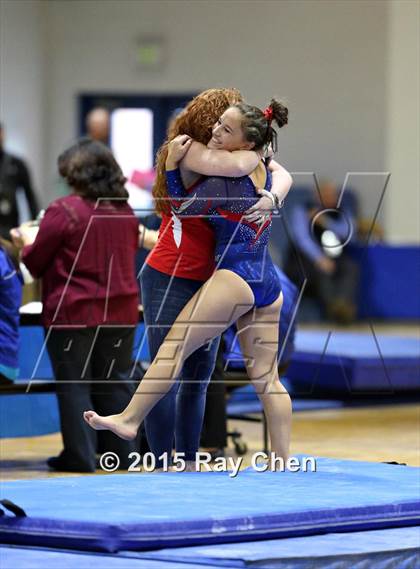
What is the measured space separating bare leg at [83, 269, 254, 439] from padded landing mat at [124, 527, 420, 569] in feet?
2.49

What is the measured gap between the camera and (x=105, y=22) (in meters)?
14.4

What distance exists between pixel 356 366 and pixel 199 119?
12.2 ft

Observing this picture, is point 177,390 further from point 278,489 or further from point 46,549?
point 46,549

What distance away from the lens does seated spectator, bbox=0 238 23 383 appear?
5395mm

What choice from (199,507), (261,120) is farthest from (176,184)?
(199,507)

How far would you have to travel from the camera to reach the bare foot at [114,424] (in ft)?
13.4

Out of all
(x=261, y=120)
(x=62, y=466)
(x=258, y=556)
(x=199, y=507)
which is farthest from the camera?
(x=62, y=466)

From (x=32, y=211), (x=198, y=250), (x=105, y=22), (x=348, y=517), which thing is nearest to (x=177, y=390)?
(x=198, y=250)

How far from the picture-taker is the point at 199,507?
3688 mm

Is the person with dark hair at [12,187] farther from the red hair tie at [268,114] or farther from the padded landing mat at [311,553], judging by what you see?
the padded landing mat at [311,553]

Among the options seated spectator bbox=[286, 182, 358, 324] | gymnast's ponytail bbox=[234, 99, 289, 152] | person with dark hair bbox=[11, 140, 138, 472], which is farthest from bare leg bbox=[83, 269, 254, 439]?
seated spectator bbox=[286, 182, 358, 324]

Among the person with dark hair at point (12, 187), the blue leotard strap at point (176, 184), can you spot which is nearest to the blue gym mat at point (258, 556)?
the blue leotard strap at point (176, 184)

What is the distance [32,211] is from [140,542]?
698 cm

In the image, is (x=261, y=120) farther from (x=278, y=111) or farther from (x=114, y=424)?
(x=114, y=424)
